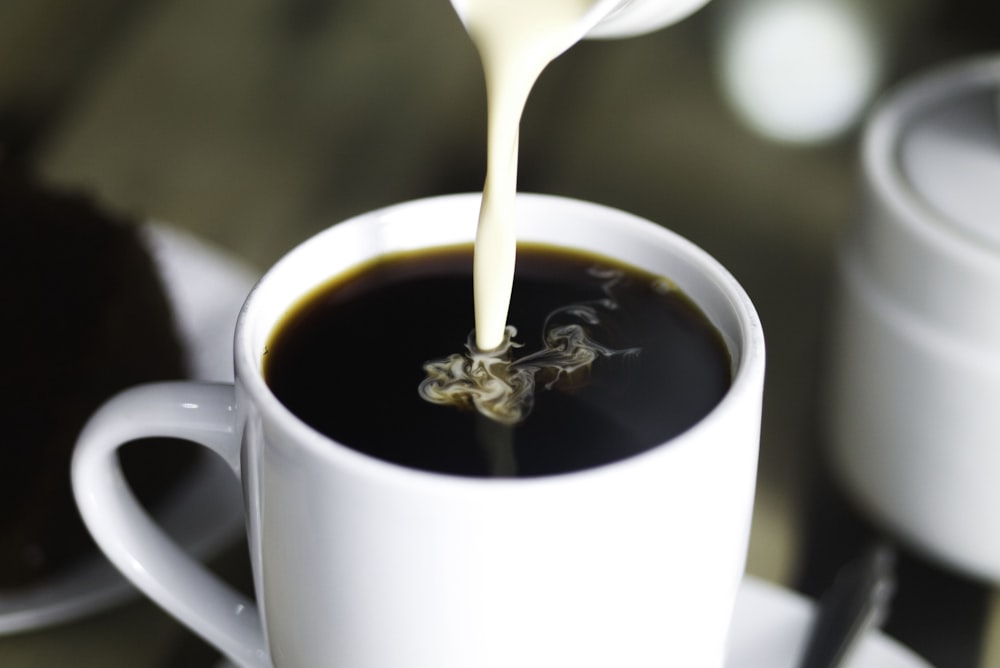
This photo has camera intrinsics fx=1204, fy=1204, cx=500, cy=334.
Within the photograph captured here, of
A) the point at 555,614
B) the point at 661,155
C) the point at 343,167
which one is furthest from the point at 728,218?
the point at 555,614

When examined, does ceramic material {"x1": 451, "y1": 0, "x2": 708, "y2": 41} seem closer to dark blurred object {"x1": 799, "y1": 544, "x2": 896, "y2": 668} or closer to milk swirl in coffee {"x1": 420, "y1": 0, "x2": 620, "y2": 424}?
milk swirl in coffee {"x1": 420, "y1": 0, "x2": 620, "y2": 424}

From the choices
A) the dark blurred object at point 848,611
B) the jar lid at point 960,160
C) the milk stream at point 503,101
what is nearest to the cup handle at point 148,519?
the milk stream at point 503,101

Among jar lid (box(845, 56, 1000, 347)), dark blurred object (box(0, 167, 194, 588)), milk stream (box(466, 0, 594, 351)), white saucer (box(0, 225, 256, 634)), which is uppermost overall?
milk stream (box(466, 0, 594, 351))

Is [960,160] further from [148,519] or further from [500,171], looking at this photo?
[148,519]

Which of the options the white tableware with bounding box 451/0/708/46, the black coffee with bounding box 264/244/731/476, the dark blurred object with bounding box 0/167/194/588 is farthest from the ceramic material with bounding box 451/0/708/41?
the dark blurred object with bounding box 0/167/194/588

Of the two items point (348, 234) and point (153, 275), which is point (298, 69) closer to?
point (153, 275)

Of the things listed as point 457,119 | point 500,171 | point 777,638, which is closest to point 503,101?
point 500,171
